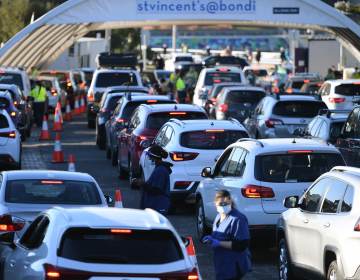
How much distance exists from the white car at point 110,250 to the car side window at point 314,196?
312 centimetres

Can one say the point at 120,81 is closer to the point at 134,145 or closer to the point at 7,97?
the point at 7,97

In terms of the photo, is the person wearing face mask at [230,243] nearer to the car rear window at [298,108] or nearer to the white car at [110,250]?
the white car at [110,250]

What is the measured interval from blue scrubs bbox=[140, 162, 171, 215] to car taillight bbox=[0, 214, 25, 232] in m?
2.85

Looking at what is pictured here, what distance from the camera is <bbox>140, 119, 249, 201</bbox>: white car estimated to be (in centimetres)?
2078

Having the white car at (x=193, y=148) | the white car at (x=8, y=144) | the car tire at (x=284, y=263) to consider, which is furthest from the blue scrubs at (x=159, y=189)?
the white car at (x=8, y=144)

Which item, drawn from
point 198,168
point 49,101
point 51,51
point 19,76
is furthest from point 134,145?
point 51,51

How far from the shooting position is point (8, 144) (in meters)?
25.9

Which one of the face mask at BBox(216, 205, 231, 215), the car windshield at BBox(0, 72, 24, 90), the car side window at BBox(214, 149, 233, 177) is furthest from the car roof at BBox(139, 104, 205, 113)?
the car windshield at BBox(0, 72, 24, 90)

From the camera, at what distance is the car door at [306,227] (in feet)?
43.4

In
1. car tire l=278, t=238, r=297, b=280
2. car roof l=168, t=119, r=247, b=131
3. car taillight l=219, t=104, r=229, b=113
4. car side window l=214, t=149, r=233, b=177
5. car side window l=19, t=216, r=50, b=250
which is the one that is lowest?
car taillight l=219, t=104, r=229, b=113

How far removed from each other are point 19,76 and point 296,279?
90.9 feet

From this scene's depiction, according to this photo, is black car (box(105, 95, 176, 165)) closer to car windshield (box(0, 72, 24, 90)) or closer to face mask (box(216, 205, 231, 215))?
car windshield (box(0, 72, 24, 90))

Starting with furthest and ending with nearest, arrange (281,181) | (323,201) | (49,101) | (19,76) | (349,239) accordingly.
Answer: (49,101)
(19,76)
(281,181)
(323,201)
(349,239)

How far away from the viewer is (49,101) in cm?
4891
